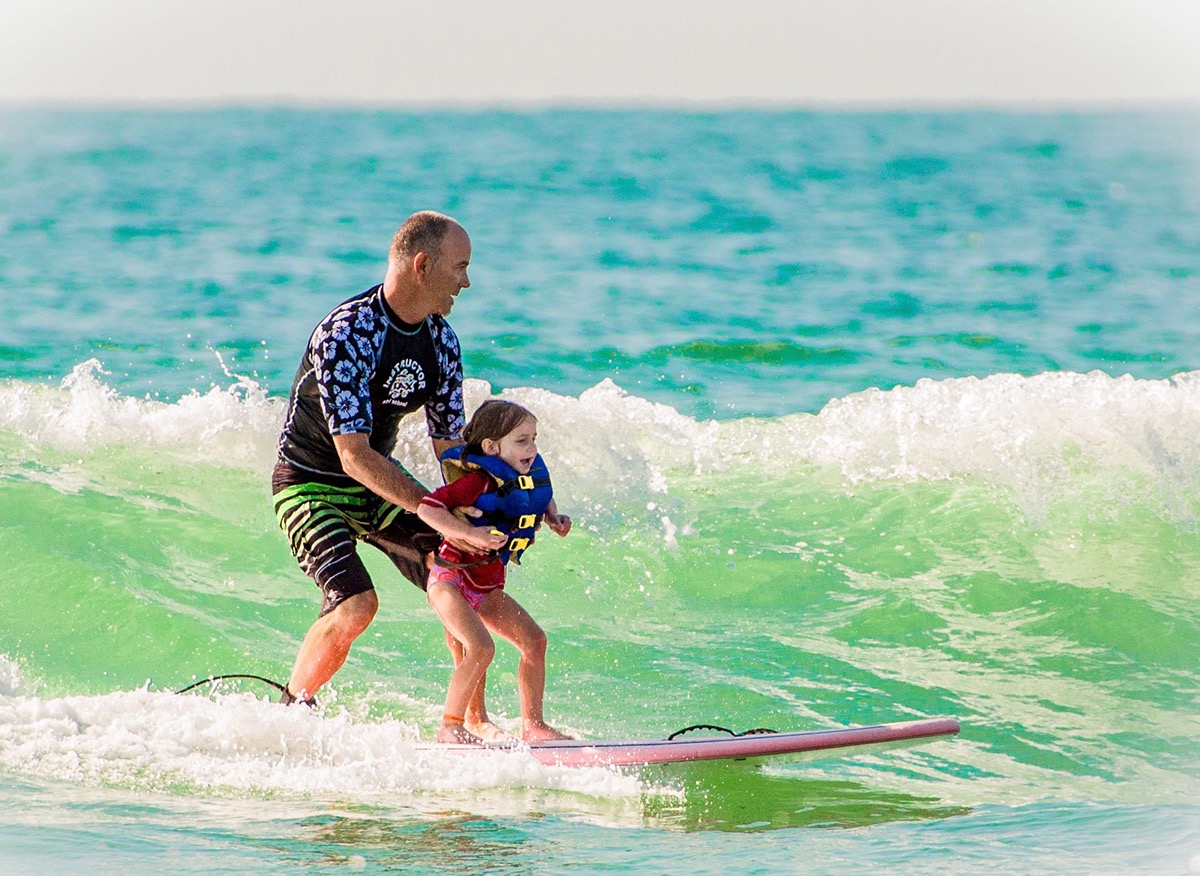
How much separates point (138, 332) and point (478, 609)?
10161 millimetres

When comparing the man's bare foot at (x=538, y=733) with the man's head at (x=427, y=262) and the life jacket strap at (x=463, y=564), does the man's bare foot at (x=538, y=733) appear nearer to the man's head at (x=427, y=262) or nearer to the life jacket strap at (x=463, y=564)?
the life jacket strap at (x=463, y=564)

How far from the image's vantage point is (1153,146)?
37000 mm

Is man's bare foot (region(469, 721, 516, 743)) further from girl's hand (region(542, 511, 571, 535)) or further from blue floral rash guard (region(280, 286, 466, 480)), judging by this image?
blue floral rash guard (region(280, 286, 466, 480))

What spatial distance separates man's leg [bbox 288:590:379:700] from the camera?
4.66 m

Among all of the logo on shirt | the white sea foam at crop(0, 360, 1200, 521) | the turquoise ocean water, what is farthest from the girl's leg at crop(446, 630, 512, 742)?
the white sea foam at crop(0, 360, 1200, 521)

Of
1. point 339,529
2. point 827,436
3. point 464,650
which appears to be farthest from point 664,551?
point 339,529

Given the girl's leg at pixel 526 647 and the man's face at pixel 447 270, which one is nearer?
the man's face at pixel 447 270

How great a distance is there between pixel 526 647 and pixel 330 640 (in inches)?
28.5

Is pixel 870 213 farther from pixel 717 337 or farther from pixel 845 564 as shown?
pixel 845 564

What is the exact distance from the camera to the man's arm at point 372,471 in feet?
14.6

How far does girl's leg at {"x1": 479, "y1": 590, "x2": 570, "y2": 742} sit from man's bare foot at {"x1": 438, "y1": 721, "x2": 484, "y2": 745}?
0.20 meters

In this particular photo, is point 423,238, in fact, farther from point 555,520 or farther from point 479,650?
point 479,650

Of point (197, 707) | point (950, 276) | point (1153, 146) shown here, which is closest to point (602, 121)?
point (1153, 146)

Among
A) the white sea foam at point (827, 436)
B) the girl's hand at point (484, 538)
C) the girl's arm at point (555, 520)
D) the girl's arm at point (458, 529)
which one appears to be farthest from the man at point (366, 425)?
the white sea foam at point (827, 436)
